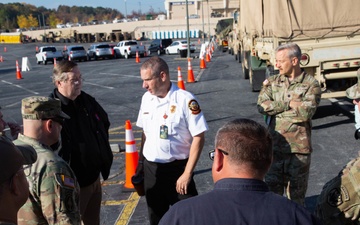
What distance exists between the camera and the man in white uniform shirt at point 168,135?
13.5ft

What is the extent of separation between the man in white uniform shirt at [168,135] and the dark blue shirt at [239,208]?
1.97m

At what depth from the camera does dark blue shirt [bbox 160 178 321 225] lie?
6.44ft

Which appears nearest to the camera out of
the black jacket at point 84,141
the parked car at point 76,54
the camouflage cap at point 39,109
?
the camouflage cap at point 39,109

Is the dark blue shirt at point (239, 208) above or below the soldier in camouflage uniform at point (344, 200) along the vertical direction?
above

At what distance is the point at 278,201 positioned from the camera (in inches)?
80.0

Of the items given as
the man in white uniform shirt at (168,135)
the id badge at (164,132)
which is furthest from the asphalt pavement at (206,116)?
the id badge at (164,132)

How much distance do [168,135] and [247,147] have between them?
2.12 m

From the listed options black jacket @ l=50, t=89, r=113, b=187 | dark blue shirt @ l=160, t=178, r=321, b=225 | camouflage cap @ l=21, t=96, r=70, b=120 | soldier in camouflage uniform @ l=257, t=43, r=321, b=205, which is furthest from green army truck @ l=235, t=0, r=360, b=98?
dark blue shirt @ l=160, t=178, r=321, b=225

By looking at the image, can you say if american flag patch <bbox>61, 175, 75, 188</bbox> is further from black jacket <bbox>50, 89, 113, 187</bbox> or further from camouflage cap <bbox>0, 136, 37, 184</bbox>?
black jacket <bbox>50, 89, 113, 187</bbox>

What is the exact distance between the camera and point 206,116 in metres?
11.2

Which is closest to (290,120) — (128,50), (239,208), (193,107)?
(193,107)

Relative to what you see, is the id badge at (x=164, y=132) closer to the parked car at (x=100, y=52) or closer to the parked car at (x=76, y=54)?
the parked car at (x=76, y=54)

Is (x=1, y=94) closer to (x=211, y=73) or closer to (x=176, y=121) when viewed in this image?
(x=211, y=73)

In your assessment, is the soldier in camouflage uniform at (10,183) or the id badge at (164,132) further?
the id badge at (164,132)
